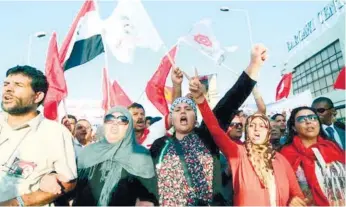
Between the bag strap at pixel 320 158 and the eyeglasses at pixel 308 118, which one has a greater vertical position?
the eyeglasses at pixel 308 118

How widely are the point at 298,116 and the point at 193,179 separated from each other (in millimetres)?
1192

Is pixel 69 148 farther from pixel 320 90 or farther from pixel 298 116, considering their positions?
pixel 320 90

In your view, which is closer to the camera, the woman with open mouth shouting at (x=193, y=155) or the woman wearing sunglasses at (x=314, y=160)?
the woman with open mouth shouting at (x=193, y=155)

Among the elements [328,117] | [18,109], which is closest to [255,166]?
Answer: [18,109]

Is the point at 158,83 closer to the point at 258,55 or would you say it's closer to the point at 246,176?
the point at 258,55

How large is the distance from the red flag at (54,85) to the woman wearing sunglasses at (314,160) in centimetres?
280

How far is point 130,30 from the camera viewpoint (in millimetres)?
4148

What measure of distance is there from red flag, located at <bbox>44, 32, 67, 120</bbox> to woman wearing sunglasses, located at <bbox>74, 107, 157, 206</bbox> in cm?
204

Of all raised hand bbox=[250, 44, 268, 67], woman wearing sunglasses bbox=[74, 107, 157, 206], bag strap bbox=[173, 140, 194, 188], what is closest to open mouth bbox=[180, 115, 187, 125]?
bag strap bbox=[173, 140, 194, 188]

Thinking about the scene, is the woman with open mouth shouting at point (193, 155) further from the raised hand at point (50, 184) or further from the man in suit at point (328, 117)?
the man in suit at point (328, 117)

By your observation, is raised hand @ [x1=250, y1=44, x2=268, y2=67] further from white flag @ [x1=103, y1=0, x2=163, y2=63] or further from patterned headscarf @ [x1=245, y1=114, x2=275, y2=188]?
white flag @ [x1=103, y1=0, x2=163, y2=63]

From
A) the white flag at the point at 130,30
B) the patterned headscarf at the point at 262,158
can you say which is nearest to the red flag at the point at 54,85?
the white flag at the point at 130,30

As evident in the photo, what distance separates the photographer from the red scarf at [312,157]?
273cm

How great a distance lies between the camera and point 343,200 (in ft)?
8.95
